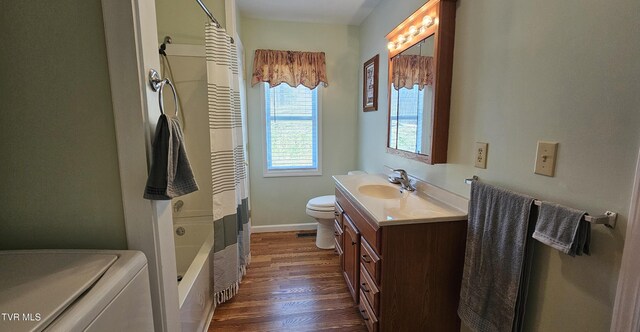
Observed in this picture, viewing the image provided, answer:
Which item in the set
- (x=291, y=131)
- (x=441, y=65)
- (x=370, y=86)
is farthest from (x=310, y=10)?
(x=441, y=65)

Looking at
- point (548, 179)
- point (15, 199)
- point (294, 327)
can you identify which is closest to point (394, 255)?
point (548, 179)

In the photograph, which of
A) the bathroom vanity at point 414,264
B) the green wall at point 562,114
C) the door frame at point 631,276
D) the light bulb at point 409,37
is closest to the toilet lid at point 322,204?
the bathroom vanity at point 414,264

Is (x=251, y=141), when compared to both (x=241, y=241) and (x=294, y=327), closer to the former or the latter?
(x=241, y=241)

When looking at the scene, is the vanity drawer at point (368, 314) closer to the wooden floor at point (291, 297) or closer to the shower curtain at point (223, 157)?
the wooden floor at point (291, 297)

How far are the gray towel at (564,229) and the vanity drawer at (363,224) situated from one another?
0.66 m

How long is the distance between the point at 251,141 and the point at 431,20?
219 cm

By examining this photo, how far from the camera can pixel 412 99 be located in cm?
191

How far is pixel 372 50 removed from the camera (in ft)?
8.99

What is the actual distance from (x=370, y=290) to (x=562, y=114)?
121 centimetres

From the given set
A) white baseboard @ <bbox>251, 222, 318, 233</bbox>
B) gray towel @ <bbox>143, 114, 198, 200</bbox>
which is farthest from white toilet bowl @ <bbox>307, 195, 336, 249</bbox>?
gray towel @ <bbox>143, 114, 198, 200</bbox>

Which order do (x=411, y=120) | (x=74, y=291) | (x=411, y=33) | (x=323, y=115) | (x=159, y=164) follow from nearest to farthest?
1. (x=74, y=291)
2. (x=159, y=164)
3. (x=411, y=33)
4. (x=411, y=120)
5. (x=323, y=115)

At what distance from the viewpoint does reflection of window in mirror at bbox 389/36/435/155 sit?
169 cm

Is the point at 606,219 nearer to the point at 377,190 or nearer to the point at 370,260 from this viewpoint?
the point at 370,260

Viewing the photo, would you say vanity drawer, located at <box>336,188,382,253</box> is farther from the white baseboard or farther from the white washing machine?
the white baseboard
